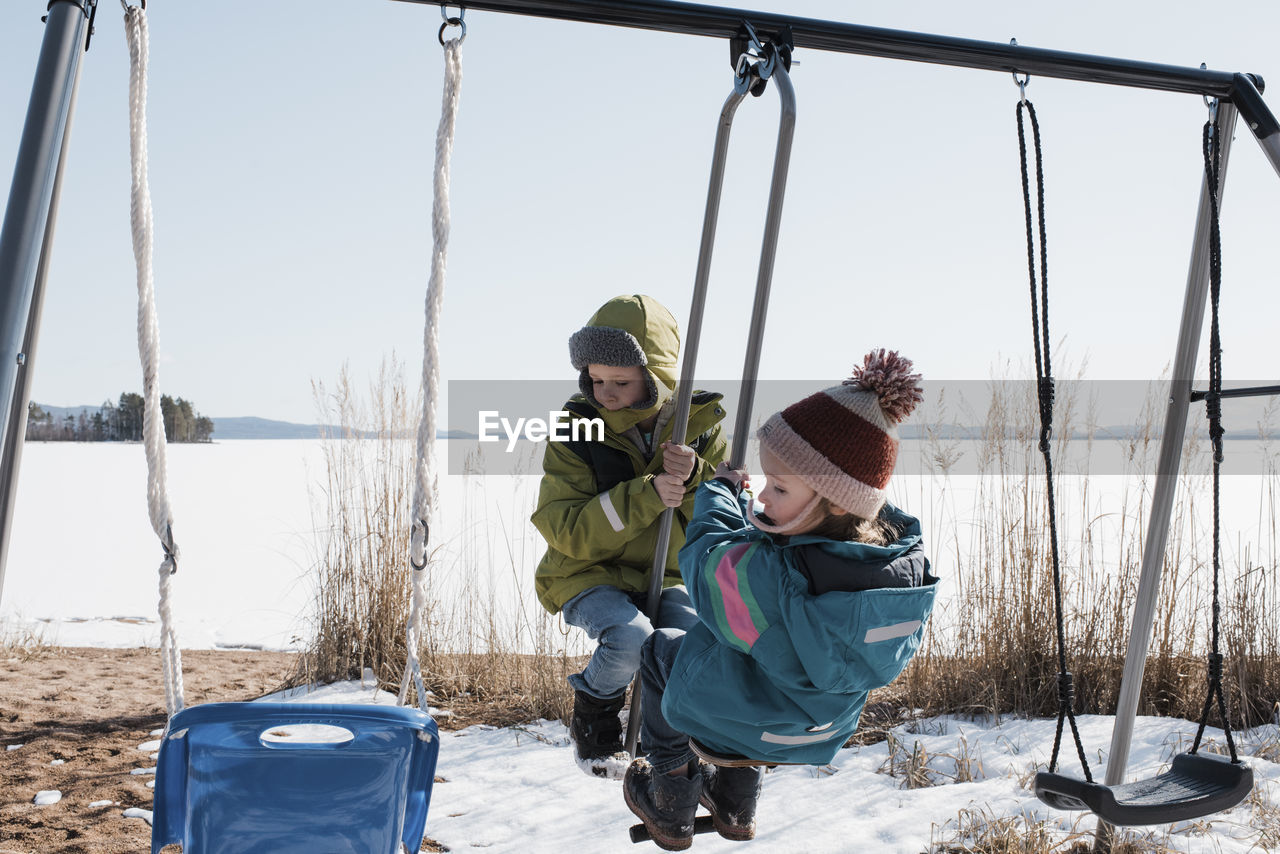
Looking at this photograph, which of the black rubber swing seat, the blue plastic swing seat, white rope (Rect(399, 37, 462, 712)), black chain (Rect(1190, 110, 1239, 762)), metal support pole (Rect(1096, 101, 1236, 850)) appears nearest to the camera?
the blue plastic swing seat

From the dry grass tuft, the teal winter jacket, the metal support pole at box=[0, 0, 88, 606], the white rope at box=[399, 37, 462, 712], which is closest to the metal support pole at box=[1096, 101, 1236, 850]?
the teal winter jacket

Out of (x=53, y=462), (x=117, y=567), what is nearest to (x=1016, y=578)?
(x=117, y=567)

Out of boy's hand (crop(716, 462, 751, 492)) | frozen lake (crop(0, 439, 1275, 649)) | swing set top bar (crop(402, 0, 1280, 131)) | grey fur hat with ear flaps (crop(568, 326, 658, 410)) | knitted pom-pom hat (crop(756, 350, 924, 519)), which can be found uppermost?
swing set top bar (crop(402, 0, 1280, 131))

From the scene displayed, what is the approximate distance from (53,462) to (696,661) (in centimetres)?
2507

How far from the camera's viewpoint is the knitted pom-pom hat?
5.34ft

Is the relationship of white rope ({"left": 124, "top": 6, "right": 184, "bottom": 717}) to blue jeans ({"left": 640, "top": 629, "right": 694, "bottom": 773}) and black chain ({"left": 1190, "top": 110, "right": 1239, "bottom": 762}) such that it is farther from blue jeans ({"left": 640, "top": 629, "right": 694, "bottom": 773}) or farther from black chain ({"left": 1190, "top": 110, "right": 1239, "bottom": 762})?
black chain ({"left": 1190, "top": 110, "right": 1239, "bottom": 762})

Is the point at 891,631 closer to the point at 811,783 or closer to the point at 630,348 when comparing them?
the point at 630,348

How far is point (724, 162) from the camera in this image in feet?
6.89

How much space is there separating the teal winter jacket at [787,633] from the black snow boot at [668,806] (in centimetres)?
18

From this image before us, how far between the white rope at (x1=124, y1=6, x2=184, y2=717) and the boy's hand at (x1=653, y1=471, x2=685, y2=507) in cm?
96

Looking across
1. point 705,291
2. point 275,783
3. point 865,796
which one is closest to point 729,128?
point 705,291

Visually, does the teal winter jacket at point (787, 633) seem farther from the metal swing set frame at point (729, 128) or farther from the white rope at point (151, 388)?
the white rope at point (151, 388)

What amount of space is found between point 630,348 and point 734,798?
40.1 inches

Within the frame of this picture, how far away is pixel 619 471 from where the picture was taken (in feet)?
7.47
